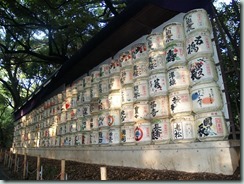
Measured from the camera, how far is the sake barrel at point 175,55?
691 centimetres

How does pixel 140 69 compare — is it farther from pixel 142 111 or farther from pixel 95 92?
pixel 95 92

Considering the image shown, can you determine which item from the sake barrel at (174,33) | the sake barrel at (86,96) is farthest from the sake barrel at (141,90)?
the sake barrel at (86,96)

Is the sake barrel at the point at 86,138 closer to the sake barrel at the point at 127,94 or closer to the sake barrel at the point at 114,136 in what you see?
the sake barrel at the point at 114,136

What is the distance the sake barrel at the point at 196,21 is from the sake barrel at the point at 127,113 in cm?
309

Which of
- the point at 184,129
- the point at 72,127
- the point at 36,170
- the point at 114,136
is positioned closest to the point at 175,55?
the point at 184,129

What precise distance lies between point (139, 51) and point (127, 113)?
7.54 feet

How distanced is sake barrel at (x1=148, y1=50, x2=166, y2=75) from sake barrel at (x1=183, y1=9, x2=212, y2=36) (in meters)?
1.05

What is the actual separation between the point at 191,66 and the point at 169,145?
234 centimetres

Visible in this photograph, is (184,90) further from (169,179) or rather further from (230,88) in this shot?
(230,88)

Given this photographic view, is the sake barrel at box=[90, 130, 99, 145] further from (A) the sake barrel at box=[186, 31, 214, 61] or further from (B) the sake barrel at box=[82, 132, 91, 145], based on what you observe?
(A) the sake barrel at box=[186, 31, 214, 61]

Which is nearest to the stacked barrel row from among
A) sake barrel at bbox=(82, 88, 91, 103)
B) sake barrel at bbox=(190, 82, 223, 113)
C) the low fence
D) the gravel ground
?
sake barrel at bbox=(190, 82, 223, 113)

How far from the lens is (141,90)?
7.89 metres

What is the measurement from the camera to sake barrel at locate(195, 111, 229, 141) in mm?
5727

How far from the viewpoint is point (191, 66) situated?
21.6 ft
